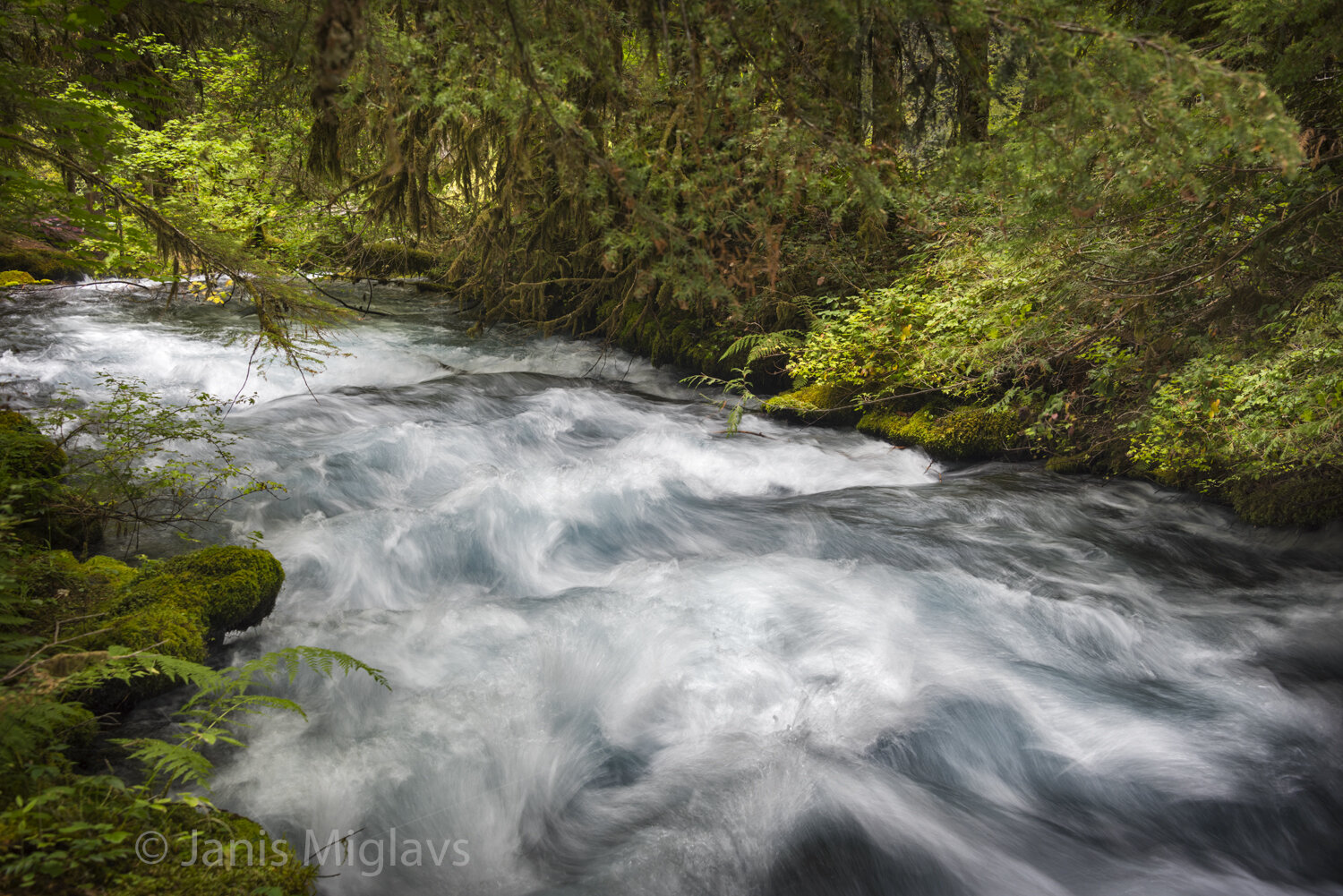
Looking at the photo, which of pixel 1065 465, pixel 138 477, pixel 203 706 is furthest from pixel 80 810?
pixel 1065 465

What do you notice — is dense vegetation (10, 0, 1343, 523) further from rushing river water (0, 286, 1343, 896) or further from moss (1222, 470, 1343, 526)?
rushing river water (0, 286, 1343, 896)

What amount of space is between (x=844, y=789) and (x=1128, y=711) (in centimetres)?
183

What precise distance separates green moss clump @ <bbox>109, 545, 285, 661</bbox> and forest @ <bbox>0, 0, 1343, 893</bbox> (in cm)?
2

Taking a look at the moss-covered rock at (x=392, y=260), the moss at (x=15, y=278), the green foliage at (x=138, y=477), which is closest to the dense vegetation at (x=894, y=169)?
the green foliage at (x=138, y=477)

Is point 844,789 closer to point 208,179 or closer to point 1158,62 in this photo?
point 1158,62

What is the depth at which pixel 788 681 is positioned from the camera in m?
4.14

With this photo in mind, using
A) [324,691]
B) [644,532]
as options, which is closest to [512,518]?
[644,532]

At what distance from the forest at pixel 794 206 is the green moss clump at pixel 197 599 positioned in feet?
0.08

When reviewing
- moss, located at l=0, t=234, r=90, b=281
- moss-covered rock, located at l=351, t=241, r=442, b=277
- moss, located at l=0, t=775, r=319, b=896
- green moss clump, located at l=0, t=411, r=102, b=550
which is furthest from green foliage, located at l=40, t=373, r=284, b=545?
moss, located at l=0, t=234, r=90, b=281

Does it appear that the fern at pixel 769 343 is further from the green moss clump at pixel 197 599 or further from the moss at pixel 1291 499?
the green moss clump at pixel 197 599

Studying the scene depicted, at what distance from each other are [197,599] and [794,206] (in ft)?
15.6

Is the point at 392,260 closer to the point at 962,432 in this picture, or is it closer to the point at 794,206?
the point at 794,206

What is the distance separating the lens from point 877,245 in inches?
354

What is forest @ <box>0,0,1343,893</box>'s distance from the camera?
252 centimetres
